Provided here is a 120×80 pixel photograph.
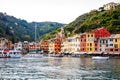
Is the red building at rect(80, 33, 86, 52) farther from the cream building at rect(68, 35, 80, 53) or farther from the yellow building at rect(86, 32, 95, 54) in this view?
the cream building at rect(68, 35, 80, 53)

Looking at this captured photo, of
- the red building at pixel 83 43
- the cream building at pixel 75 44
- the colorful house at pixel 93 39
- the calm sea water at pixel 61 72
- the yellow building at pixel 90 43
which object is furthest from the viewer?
the cream building at pixel 75 44

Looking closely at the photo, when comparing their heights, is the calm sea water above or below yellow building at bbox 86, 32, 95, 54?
below

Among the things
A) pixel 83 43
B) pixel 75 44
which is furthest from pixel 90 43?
pixel 75 44

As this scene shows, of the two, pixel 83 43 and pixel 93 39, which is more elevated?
pixel 93 39

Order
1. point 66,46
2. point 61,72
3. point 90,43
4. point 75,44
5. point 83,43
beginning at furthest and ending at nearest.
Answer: point 66,46, point 75,44, point 83,43, point 90,43, point 61,72

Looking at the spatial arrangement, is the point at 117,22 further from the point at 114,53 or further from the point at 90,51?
the point at 114,53

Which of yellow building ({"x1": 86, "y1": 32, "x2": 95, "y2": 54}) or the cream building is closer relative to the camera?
yellow building ({"x1": 86, "y1": 32, "x2": 95, "y2": 54})

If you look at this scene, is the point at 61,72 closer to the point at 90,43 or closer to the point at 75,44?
the point at 90,43

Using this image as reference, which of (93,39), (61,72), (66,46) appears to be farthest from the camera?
(66,46)

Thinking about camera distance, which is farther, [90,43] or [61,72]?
[90,43]

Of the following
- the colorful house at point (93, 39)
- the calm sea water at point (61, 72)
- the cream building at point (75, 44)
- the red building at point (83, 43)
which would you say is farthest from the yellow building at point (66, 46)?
the calm sea water at point (61, 72)

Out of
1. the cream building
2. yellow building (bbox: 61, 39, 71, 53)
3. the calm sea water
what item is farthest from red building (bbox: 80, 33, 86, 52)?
the calm sea water

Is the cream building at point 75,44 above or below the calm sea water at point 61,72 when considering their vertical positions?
above

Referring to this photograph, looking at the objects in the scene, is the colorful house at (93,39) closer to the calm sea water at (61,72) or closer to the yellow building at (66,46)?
the yellow building at (66,46)
